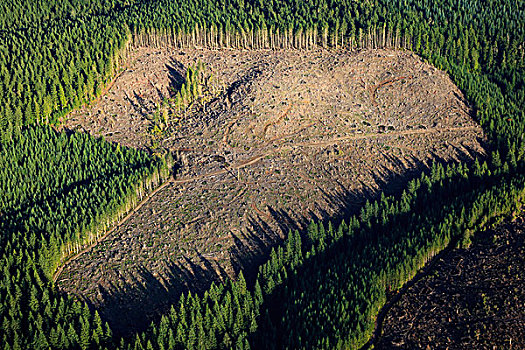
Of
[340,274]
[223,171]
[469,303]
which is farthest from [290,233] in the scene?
[469,303]

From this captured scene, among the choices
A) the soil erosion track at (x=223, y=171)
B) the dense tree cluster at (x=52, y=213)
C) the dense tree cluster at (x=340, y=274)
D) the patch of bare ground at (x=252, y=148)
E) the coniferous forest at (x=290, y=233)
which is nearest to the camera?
the dense tree cluster at (x=340, y=274)

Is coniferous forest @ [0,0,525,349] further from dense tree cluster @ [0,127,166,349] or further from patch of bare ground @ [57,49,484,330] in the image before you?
patch of bare ground @ [57,49,484,330]

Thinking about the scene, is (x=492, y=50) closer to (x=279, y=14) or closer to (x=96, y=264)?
(x=279, y=14)

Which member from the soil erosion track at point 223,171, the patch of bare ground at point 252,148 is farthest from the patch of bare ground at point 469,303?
the soil erosion track at point 223,171

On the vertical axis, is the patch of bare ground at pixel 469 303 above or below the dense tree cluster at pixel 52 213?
below

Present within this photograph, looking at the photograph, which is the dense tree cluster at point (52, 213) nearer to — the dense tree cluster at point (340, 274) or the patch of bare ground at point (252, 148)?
the patch of bare ground at point (252, 148)

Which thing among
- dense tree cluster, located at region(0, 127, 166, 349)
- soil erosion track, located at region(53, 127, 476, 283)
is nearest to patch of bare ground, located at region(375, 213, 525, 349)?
soil erosion track, located at region(53, 127, 476, 283)

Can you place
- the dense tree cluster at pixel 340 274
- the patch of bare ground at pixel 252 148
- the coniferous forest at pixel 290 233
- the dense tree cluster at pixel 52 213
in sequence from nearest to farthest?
the dense tree cluster at pixel 340 274, the dense tree cluster at pixel 52 213, the coniferous forest at pixel 290 233, the patch of bare ground at pixel 252 148
